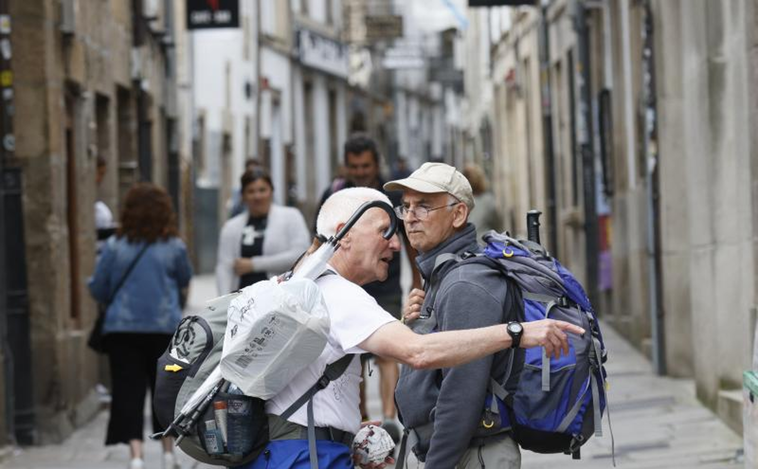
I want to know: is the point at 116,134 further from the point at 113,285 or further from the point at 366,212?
the point at 366,212

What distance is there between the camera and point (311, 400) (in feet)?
A: 15.0

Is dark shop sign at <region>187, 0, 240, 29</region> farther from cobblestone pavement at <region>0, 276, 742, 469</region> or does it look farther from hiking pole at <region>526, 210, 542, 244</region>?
hiking pole at <region>526, 210, 542, 244</region>

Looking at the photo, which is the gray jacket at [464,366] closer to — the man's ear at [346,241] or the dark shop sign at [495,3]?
the man's ear at [346,241]

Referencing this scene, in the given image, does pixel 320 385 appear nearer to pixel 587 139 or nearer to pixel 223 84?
pixel 587 139

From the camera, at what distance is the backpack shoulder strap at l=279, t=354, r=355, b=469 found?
455cm

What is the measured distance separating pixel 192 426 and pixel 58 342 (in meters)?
7.85

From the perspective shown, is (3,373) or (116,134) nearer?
(3,373)

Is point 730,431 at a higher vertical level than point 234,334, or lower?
lower

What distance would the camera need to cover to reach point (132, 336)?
401 inches

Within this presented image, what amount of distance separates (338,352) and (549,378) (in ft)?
2.02

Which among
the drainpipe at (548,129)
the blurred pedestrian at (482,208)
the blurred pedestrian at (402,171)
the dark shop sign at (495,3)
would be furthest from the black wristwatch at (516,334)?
the drainpipe at (548,129)

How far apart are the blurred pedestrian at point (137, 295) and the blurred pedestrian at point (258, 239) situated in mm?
374

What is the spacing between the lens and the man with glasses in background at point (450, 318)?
190 inches

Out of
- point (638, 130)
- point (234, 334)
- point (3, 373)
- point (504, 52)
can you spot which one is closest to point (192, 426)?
point (234, 334)
